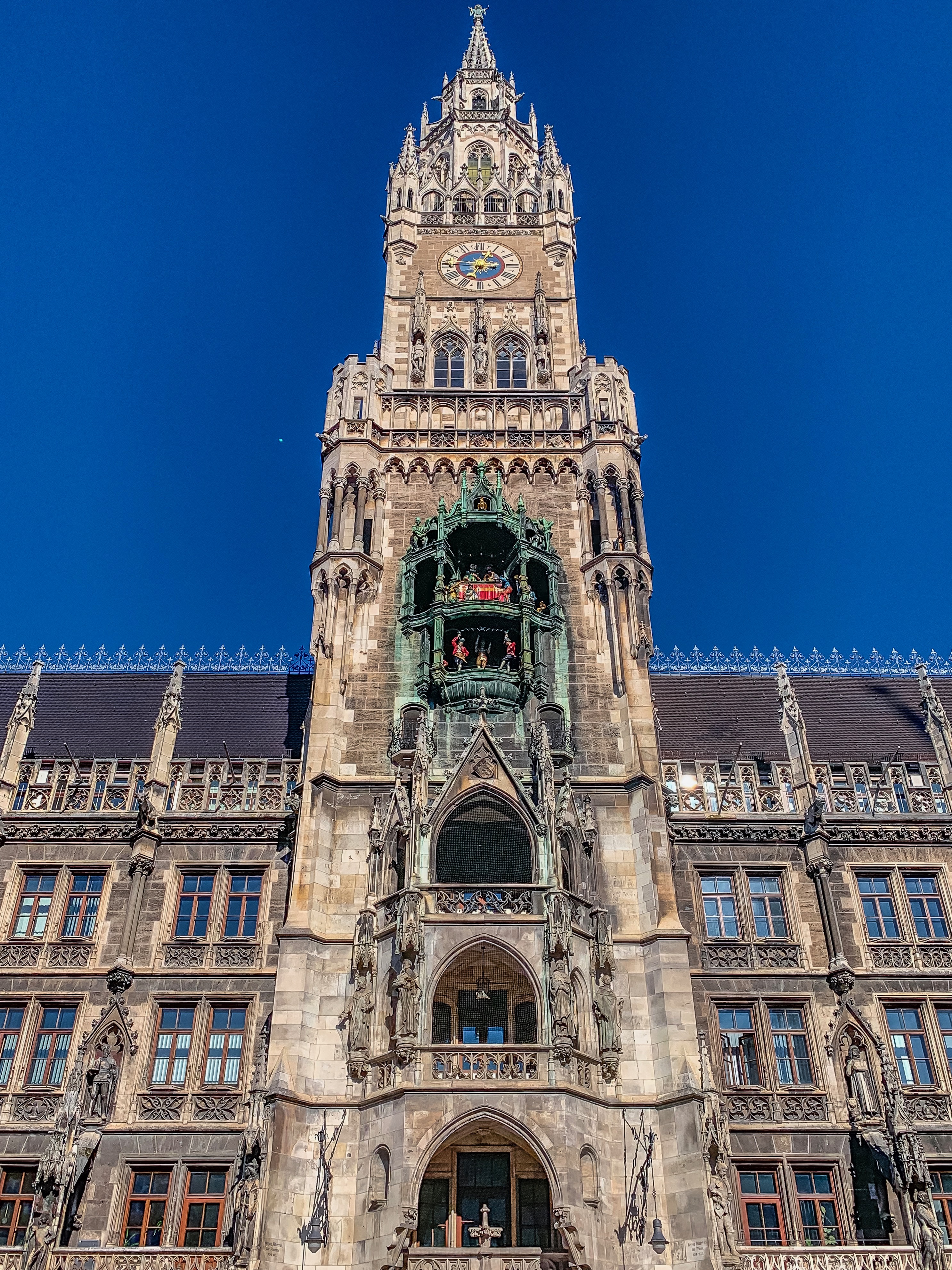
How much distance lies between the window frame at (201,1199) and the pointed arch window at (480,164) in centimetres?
3678

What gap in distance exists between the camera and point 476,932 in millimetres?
24875

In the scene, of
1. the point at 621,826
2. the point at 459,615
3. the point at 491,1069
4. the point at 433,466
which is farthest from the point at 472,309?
the point at 491,1069

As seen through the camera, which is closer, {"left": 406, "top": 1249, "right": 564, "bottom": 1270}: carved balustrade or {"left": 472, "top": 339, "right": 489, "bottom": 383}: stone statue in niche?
{"left": 406, "top": 1249, "right": 564, "bottom": 1270}: carved balustrade

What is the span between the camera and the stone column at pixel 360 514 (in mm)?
32500

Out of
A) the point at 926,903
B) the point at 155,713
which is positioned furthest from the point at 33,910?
the point at 926,903

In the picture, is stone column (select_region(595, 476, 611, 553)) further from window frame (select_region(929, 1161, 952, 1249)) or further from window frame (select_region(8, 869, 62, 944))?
window frame (select_region(929, 1161, 952, 1249))

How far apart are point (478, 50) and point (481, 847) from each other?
44.5 m

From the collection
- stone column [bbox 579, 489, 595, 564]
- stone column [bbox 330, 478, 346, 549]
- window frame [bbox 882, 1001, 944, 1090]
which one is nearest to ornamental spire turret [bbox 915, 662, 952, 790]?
window frame [bbox 882, 1001, 944, 1090]

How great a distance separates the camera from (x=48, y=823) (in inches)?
1128

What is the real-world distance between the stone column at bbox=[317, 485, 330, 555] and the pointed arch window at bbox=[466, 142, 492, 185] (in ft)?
63.3

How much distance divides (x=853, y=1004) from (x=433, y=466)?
724 inches

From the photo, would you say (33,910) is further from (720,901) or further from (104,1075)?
(720,901)

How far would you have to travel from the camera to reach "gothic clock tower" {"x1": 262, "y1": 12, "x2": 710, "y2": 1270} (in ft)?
74.9

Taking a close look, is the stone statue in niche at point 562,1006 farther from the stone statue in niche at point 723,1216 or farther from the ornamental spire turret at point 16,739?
the ornamental spire turret at point 16,739
